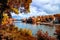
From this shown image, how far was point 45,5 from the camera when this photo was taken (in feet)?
12.9

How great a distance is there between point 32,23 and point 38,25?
13 centimetres

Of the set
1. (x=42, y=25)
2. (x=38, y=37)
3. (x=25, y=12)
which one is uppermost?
(x=25, y=12)

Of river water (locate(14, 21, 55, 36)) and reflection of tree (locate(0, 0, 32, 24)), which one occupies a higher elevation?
reflection of tree (locate(0, 0, 32, 24))

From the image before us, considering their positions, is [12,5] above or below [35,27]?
above

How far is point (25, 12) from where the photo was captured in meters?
3.89

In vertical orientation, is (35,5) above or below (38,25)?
above

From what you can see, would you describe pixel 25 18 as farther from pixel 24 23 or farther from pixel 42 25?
pixel 42 25

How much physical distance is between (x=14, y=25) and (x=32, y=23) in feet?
1.23

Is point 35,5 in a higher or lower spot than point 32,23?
higher

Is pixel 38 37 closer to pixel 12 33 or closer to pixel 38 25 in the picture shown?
pixel 38 25

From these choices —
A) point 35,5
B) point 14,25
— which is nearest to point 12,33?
point 14,25

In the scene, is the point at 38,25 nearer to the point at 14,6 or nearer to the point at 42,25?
the point at 42,25

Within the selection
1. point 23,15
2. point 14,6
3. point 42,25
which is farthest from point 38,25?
point 14,6

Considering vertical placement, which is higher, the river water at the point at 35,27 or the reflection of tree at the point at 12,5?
the reflection of tree at the point at 12,5
